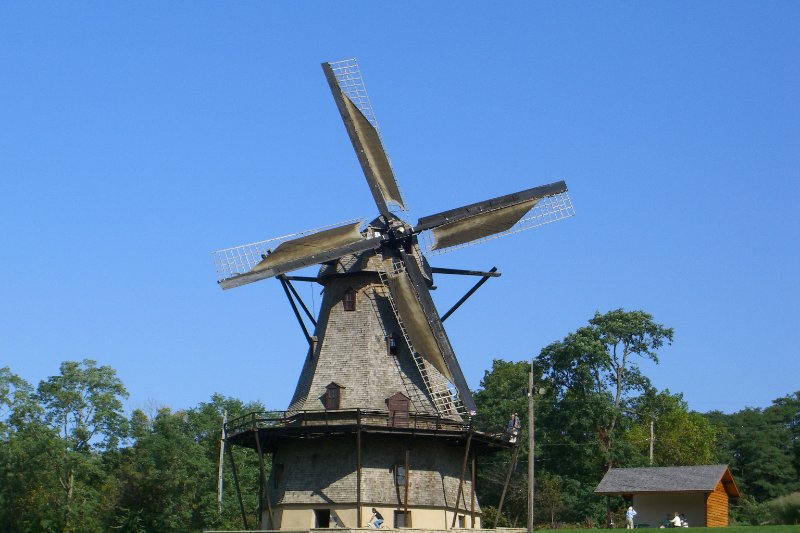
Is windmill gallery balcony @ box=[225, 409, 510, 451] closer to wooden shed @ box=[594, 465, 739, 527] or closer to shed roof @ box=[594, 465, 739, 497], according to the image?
shed roof @ box=[594, 465, 739, 497]

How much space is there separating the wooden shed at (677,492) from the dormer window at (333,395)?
37.1 feet

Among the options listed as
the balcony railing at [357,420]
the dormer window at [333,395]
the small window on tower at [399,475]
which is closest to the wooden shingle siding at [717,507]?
the balcony railing at [357,420]

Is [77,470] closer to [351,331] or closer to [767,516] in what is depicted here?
[351,331]

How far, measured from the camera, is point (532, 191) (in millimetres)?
41438

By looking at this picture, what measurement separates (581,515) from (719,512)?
20.6 metres

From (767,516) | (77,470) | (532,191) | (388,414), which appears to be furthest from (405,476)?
(77,470)

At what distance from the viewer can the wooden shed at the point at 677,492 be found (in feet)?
136

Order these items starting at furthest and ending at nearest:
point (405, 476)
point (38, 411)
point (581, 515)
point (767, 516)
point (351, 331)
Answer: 1. point (38, 411)
2. point (581, 515)
3. point (767, 516)
4. point (351, 331)
5. point (405, 476)

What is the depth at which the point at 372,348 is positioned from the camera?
131 feet

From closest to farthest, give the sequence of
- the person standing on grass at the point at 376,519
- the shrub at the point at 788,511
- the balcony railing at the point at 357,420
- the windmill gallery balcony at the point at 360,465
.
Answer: the person standing on grass at the point at 376,519, the windmill gallery balcony at the point at 360,465, the balcony railing at the point at 357,420, the shrub at the point at 788,511

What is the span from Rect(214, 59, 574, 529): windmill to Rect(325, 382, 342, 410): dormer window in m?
0.04

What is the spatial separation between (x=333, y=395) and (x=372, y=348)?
7.52ft

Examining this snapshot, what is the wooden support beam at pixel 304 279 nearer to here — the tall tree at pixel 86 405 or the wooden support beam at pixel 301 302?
the wooden support beam at pixel 301 302

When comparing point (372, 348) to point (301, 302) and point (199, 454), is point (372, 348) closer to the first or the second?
point (301, 302)
